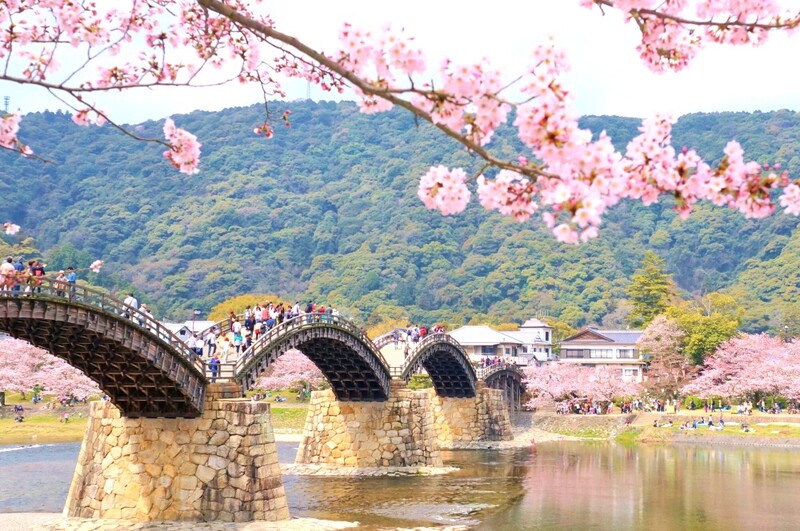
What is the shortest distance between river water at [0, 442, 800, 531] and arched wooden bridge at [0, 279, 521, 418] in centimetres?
479

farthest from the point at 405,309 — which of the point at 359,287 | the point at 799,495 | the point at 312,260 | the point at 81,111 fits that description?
the point at 81,111

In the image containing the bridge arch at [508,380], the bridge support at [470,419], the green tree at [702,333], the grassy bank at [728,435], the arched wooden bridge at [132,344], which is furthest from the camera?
the green tree at [702,333]

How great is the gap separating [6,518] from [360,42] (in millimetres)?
22089

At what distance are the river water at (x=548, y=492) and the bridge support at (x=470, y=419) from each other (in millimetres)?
6782

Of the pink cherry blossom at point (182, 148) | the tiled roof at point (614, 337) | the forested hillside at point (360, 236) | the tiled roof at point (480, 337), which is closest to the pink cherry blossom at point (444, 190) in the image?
the pink cherry blossom at point (182, 148)

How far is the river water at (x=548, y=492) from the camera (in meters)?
25.4

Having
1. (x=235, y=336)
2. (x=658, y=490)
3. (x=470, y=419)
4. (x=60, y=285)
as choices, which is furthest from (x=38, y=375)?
(x=658, y=490)

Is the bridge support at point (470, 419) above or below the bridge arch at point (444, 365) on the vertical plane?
below

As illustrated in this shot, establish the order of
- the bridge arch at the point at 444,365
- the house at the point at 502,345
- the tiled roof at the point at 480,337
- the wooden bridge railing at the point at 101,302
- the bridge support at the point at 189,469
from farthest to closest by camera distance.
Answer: the tiled roof at the point at 480,337
the house at the point at 502,345
the bridge arch at the point at 444,365
the bridge support at the point at 189,469
the wooden bridge railing at the point at 101,302

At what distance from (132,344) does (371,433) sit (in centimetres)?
1763

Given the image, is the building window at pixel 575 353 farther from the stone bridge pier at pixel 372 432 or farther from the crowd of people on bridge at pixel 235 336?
the crowd of people on bridge at pixel 235 336

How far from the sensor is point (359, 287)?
408 feet

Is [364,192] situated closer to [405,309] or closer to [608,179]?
[405,309]

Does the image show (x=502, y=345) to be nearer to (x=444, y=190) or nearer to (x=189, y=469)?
(x=189, y=469)
